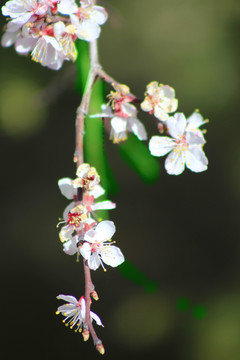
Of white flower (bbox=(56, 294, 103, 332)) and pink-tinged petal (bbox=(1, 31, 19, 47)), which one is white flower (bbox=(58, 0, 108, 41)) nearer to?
pink-tinged petal (bbox=(1, 31, 19, 47))

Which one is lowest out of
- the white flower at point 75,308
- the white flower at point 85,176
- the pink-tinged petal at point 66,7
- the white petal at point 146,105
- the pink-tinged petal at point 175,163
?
the white flower at point 75,308

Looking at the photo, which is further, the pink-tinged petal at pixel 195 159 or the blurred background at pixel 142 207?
the blurred background at pixel 142 207

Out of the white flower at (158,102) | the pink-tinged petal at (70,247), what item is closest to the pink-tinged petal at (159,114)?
the white flower at (158,102)

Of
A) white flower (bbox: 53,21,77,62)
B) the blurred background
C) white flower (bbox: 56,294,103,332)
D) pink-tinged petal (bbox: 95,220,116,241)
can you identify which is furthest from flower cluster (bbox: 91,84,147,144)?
the blurred background

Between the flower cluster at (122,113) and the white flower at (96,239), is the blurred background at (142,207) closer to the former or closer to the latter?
the flower cluster at (122,113)

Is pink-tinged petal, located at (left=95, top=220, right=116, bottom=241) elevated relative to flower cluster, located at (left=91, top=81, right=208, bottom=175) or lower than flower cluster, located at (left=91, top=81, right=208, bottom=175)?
lower

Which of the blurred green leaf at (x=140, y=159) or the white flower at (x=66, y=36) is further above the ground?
the white flower at (x=66, y=36)
